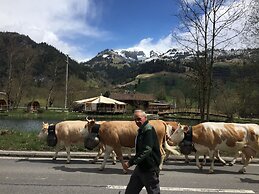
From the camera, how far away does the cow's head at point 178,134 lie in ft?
48.1

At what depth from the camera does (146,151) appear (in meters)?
7.43

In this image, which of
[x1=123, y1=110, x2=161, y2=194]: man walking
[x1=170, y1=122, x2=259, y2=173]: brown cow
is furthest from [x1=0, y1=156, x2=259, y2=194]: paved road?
[x1=123, y1=110, x2=161, y2=194]: man walking

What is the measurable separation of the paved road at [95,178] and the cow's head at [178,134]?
103 cm

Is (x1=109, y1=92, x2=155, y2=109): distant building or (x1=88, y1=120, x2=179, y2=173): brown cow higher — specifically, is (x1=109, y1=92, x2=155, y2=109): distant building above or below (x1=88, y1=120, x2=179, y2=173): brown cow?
above

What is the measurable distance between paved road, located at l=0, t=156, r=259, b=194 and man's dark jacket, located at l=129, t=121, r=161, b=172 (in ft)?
9.60

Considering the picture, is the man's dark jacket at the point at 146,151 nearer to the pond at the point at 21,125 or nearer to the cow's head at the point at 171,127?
the cow's head at the point at 171,127

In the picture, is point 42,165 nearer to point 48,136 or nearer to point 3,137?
point 48,136

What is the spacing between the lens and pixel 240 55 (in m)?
29.2

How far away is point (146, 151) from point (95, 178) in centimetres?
495

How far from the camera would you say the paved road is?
1048cm

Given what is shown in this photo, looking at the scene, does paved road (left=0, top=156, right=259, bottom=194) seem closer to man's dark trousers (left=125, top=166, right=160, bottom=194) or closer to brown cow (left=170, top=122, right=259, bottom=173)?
brown cow (left=170, top=122, right=259, bottom=173)

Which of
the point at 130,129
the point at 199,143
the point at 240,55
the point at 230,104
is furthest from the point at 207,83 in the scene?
the point at 230,104

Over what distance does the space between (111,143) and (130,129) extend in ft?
2.80

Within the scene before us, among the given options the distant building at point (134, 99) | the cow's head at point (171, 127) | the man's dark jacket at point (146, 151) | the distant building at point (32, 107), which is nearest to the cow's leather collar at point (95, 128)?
the cow's head at point (171, 127)
